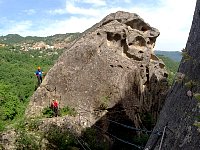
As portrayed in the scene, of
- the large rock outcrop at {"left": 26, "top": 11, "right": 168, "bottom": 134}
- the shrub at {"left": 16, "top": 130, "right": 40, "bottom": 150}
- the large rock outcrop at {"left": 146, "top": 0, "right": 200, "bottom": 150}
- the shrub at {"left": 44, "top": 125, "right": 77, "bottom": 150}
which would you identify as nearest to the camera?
the large rock outcrop at {"left": 146, "top": 0, "right": 200, "bottom": 150}

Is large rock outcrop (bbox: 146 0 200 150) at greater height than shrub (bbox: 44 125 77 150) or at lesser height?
greater

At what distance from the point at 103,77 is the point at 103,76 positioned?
7 cm

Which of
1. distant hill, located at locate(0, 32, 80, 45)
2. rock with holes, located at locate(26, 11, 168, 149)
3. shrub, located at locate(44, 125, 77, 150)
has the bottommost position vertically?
shrub, located at locate(44, 125, 77, 150)

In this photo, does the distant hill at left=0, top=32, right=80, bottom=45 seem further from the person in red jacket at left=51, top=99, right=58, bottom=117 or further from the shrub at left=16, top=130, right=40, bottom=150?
the shrub at left=16, top=130, right=40, bottom=150

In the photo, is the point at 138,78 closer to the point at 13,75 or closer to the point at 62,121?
the point at 62,121

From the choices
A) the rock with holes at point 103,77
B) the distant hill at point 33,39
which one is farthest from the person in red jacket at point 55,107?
the distant hill at point 33,39

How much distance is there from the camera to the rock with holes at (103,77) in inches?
797

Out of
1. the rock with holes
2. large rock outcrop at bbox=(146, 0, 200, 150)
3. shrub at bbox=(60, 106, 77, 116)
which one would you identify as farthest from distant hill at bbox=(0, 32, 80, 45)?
large rock outcrop at bbox=(146, 0, 200, 150)

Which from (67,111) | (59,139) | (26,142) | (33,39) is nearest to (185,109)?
(26,142)

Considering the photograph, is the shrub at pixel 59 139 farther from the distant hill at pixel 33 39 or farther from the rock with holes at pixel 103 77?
the distant hill at pixel 33 39

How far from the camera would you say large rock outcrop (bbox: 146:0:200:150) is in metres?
7.02

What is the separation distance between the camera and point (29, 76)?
49.0 m

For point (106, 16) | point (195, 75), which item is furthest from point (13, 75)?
point (195, 75)

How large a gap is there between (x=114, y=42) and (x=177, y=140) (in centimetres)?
1674
